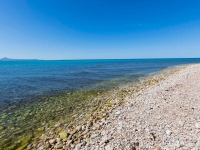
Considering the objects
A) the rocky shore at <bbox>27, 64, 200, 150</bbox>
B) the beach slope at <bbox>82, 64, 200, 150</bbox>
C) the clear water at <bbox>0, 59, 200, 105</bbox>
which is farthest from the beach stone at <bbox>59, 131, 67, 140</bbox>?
the clear water at <bbox>0, 59, 200, 105</bbox>

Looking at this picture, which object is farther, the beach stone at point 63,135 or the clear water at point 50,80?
the clear water at point 50,80

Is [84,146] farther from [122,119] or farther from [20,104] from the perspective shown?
[20,104]

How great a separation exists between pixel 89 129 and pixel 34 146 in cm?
248

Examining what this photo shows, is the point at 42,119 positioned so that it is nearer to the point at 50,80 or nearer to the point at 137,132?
the point at 137,132

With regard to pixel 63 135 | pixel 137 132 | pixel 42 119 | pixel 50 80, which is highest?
pixel 137 132

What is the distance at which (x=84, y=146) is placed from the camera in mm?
4656

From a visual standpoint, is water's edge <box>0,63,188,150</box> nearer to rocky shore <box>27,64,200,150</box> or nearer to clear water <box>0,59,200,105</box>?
rocky shore <box>27,64,200,150</box>

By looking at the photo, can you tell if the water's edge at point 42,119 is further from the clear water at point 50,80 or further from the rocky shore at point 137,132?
the clear water at point 50,80

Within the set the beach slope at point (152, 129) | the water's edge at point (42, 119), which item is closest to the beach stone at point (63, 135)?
the water's edge at point (42, 119)

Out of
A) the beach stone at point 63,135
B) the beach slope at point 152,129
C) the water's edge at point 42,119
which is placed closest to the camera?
the beach slope at point 152,129

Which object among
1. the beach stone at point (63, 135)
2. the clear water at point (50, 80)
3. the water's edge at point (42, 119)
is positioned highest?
the clear water at point (50, 80)

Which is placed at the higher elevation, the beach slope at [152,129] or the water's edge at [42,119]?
the beach slope at [152,129]

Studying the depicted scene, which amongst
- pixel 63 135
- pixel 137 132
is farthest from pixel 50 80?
pixel 137 132

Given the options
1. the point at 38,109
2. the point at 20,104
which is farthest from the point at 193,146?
the point at 20,104
